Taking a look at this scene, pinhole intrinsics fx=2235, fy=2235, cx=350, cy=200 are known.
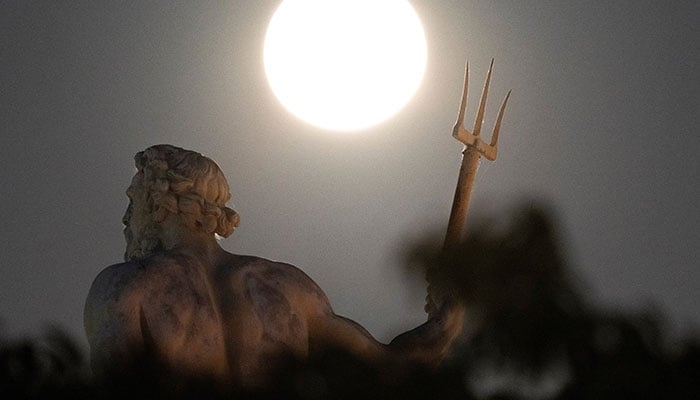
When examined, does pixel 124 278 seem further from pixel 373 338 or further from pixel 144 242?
pixel 373 338

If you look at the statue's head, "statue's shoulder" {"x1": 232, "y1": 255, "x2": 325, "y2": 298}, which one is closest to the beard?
the statue's head

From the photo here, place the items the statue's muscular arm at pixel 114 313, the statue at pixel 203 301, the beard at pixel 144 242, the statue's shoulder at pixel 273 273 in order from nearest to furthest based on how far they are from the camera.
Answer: the statue's muscular arm at pixel 114 313, the statue at pixel 203 301, the statue's shoulder at pixel 273 273, the beard at pixel 144 242

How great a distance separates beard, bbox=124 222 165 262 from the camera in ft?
39.3

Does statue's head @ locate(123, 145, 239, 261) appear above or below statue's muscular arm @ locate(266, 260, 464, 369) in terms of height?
above

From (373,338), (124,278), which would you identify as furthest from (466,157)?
(124,278)

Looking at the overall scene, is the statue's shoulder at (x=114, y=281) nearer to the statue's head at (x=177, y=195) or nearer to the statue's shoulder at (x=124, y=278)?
the statue's shoulder at (x=124, y=278)

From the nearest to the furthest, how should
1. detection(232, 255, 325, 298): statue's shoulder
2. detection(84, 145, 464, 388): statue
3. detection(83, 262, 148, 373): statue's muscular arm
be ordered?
detection(83, 262, 148, 373): statue's muscular arm
detection(84, 145, 464, 388): statue
detection(232, 255, 325, 298): statue's shoulder

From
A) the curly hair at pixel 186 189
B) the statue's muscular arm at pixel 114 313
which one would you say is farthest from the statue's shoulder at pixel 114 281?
the curly hair at pixel 186 189

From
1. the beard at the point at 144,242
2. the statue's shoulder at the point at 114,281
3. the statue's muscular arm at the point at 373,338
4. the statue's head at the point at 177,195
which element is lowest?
the statue's muscular arm at the point at 373,338

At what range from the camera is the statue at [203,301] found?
36.5ft

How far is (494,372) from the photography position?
8.80m

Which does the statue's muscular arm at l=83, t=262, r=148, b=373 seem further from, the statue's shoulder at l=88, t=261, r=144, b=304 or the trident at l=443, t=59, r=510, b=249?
the trident at l=443, t=59, r=510, b=249

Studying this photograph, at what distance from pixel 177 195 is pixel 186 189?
6 cm

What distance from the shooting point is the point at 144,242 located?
1205 cm
